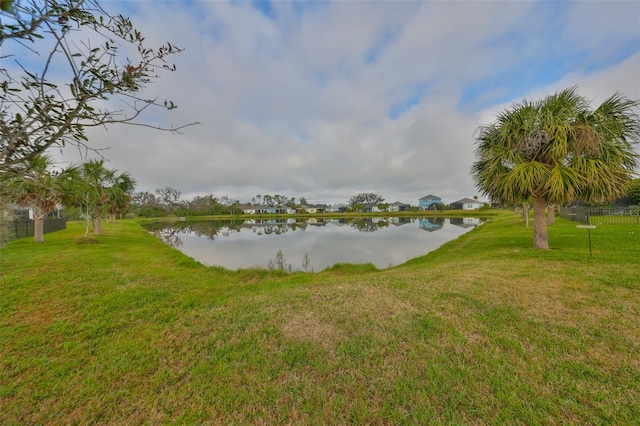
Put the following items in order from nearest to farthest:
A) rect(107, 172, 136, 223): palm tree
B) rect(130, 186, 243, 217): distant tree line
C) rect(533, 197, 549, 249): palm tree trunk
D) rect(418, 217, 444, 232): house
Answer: rect(533, 197, 549, 249): palm tree trunk < rect(107, 172, 136, 223): palm tree < rect(418, 217, 444, 232): house < rect(130, 186, 243, 217): distant tree line

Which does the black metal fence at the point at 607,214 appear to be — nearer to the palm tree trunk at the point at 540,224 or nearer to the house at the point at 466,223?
the house at the point at 466,223

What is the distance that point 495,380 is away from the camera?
88.6 inches

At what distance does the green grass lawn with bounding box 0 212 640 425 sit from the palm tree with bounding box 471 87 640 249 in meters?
3.31

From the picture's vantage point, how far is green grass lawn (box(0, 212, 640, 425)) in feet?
6.68

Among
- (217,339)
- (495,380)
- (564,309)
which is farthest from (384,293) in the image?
(217,339)

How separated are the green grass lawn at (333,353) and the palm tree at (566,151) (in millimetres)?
3310

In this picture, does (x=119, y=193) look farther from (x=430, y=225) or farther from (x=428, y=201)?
(x=428, y=201)

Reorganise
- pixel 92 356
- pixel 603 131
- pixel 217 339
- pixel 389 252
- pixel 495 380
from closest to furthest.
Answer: pixel 495 380, pixel 92 356, pixel 217 339, pixel 603 131, pixel 389 252

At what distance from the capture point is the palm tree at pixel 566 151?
716 cm

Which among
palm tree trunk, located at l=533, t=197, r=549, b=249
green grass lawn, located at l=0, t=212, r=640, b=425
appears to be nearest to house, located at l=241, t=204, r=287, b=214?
palm tree trunk, located at l=533, t=197, r=549, b=249

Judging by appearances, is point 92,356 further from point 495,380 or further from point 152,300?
point 495,380

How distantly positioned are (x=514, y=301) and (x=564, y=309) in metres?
0.59

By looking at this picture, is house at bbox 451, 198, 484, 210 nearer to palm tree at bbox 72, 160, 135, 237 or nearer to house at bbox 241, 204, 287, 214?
house at bbox 241, 204, 287, 214

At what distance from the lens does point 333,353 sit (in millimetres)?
2789
